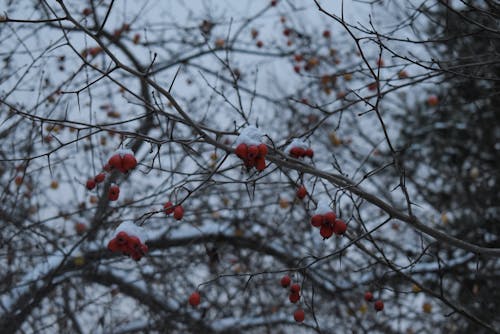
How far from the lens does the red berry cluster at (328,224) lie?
2668mm

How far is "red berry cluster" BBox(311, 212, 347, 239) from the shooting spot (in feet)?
8.75

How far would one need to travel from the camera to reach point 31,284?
5.03 meters

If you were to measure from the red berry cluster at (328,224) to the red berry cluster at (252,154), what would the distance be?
1.49 ft

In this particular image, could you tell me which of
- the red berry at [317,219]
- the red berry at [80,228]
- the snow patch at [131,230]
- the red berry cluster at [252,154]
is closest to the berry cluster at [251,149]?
the red berry cluster at [252,154]

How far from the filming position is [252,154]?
239 centimetres

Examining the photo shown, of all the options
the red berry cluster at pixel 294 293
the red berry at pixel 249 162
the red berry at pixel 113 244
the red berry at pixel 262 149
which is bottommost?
the red berry at pixel 113 244

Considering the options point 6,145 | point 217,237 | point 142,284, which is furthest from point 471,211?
point 6,145

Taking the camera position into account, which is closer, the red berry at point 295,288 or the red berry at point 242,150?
the red berry at point 242,150

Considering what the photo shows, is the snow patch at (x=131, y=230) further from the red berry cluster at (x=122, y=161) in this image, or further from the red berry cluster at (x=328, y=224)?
the red berry cluster at (x=328, y=224)

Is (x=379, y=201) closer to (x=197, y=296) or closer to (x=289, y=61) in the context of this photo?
(x=197, y=296)

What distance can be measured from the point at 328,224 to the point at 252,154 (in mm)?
621

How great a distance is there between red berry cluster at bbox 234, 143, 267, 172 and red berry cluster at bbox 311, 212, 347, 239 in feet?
1.49

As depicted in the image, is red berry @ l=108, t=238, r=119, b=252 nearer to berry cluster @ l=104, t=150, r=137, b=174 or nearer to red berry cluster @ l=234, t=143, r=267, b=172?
berry cluster @ l=104, t=150, r=137, b=174

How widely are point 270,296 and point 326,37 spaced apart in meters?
4.13
